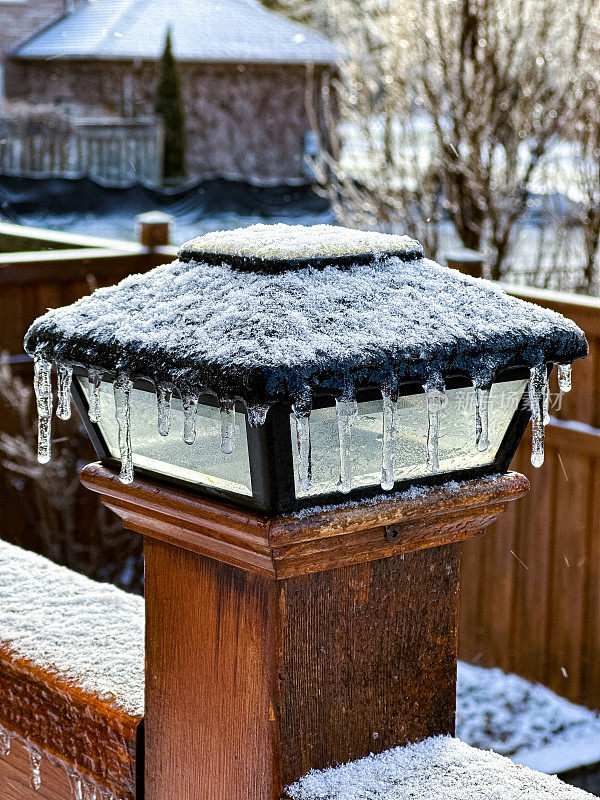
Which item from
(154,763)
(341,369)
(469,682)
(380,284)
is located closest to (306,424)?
(341,369)

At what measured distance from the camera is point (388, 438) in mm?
906

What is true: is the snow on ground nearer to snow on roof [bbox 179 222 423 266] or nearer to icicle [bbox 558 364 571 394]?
icicle [bbox 558 364 571 394]

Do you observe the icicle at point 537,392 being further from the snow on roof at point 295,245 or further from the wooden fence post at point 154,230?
the wooden fence post at point 154,230

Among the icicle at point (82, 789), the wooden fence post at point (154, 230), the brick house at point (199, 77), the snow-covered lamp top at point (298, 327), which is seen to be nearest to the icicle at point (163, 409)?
the snow-covered lamp top at point (298, 327)

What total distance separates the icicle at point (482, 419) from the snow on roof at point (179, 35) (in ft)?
67.1

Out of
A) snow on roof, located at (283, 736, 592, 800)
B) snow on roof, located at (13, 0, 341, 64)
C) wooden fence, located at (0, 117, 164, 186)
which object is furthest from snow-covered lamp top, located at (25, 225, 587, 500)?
snow on roof, located at (13, 0, 341, 64)

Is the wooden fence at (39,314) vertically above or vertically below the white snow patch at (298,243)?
below

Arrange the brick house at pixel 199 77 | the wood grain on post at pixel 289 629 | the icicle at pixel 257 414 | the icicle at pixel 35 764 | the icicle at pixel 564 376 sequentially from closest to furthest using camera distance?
the icicle at pixel 257 414 < the wood grain on post at pixel 289 629 < the icicle at pixel 564 376 < the icicle at pixel 35 764 < the brick house at pixel 199 77

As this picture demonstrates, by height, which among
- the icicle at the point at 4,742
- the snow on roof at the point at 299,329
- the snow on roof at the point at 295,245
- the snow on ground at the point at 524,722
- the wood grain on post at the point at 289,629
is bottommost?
the snow on ground at the point at 524,722

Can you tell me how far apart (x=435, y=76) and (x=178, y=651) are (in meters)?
6.01

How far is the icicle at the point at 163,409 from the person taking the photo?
917 mm

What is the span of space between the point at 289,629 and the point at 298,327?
0.92ft

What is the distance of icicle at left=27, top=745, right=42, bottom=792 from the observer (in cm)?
121

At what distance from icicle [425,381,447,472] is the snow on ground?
10.2 ft
